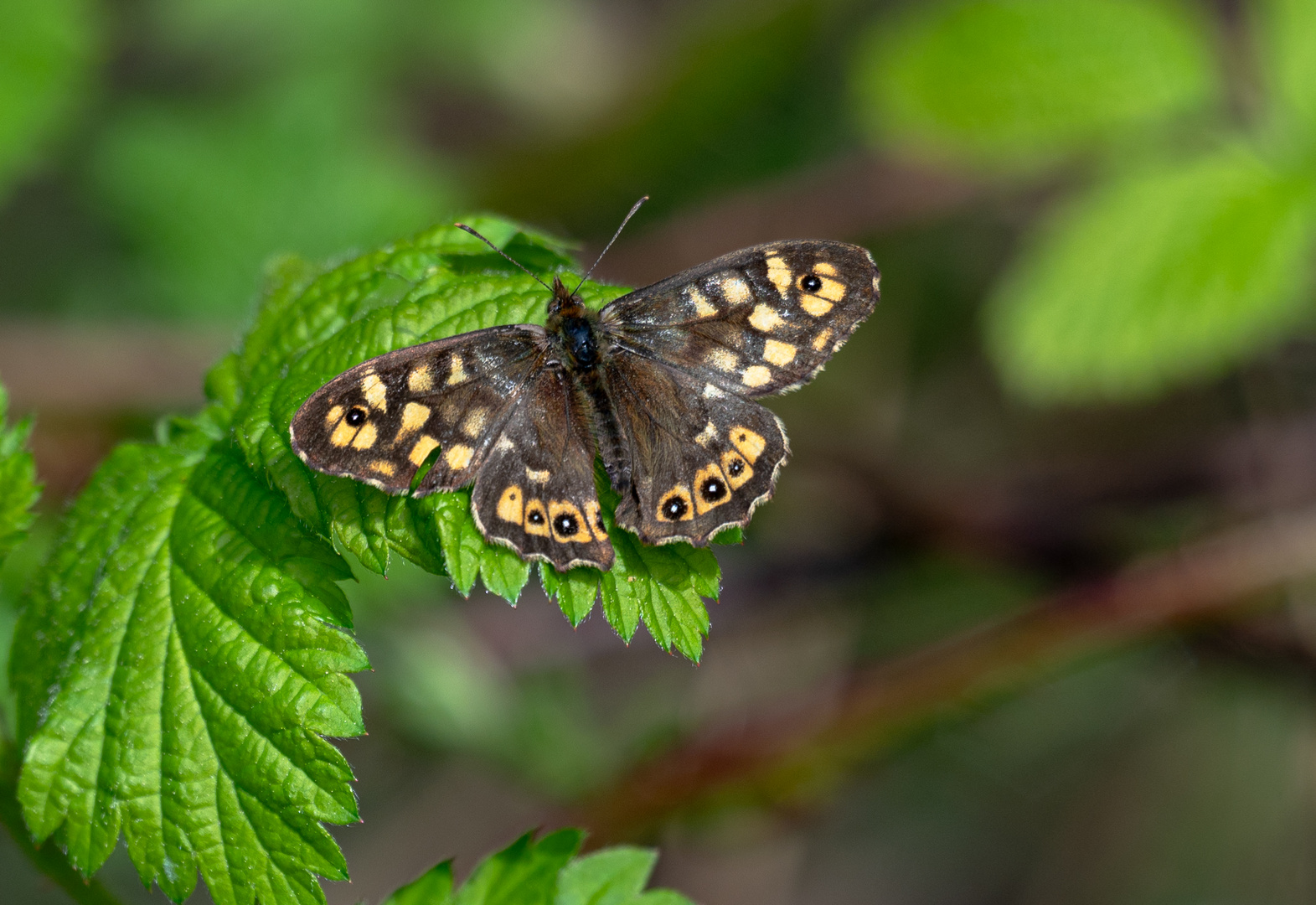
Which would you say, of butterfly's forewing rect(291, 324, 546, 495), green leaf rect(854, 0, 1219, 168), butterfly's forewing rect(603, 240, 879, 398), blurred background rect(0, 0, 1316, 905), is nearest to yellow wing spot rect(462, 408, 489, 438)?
butterfly's forewing rect(291, 324, 546, 495)

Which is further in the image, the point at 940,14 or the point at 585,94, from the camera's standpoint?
the point at 585,94

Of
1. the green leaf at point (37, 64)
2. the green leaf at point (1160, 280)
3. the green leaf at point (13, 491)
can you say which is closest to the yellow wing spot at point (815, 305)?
the green leaf at point (13, 491)

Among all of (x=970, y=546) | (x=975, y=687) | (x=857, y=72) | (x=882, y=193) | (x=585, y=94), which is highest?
(x=585, y=94)

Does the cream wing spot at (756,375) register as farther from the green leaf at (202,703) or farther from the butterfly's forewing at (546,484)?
the green leaf at (202,703)

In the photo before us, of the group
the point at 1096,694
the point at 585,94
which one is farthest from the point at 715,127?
the point at 1096,694

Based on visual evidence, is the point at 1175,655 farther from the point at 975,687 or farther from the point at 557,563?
the point at 557,563

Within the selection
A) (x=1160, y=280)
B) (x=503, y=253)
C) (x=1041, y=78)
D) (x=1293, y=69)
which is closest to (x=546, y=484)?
(x=503, y=253)

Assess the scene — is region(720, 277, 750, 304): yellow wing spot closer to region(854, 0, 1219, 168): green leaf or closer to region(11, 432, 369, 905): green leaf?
region(11, 432, 369, 905): green leaf
